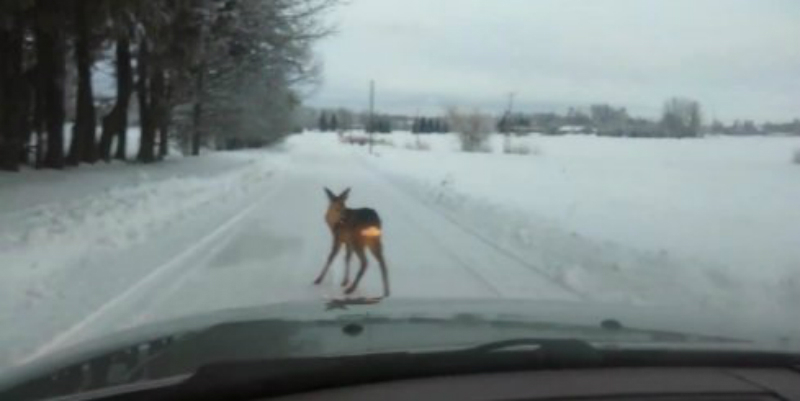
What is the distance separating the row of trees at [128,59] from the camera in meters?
27.9

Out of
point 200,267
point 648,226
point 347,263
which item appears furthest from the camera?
point 648,226

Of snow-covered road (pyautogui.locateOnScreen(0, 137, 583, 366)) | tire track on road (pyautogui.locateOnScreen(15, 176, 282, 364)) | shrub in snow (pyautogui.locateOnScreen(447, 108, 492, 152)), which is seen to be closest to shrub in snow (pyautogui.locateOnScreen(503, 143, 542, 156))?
shrub in snow (pyautogui.locateOnScreen(447, 108, 492, 152))

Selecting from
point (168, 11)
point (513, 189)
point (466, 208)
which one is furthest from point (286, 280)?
point (513, 189)

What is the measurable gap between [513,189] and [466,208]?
9935mm

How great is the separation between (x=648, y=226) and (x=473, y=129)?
95.0m

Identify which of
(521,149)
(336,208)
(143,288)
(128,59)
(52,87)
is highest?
(128,59)

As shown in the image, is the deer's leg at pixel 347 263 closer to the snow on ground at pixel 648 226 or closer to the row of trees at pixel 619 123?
the snow on ground at pixel 648 226

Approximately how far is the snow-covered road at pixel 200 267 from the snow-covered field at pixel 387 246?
0.04 metres

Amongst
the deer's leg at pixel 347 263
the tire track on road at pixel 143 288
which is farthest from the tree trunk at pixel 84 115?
the deer's leg at pixel 347 263

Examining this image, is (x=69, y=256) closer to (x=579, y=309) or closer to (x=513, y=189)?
(x=579, y=309)

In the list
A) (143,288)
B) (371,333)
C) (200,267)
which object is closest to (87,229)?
(200,267)

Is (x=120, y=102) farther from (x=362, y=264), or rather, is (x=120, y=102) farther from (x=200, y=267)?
(x=362, y=264)

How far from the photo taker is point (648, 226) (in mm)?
23141

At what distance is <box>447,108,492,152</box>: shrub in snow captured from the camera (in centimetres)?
11275
